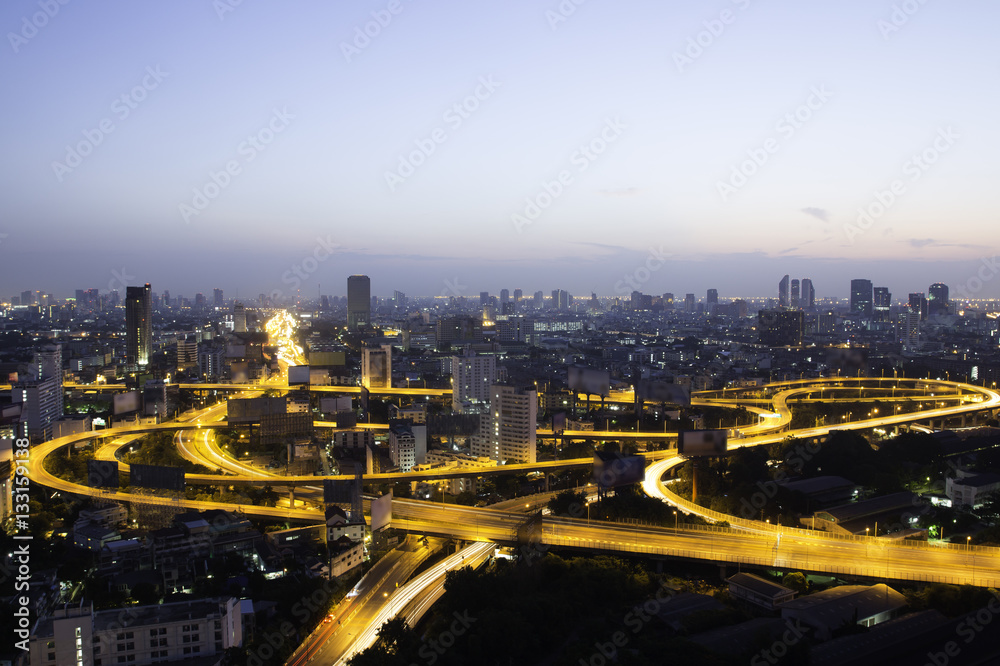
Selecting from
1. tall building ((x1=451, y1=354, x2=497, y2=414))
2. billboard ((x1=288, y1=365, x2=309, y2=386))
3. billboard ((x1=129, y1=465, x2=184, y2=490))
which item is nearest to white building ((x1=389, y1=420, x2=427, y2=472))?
billboard ((x1=129, y1=465, x2=184, y2=490))

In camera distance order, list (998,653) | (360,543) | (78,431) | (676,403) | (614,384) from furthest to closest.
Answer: (614,384)
(676,403)
(78,431)
(360,543)
(998,653)

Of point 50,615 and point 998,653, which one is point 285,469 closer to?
point 50,615

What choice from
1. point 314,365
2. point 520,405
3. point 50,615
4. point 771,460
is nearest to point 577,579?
point 50,615

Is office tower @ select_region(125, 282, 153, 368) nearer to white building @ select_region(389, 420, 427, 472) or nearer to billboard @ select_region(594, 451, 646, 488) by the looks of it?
white building @ select_region(389, 420, 427, 472)

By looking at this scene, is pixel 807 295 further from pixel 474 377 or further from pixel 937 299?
pixel 474 377

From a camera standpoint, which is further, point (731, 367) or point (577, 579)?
point (731, 367)

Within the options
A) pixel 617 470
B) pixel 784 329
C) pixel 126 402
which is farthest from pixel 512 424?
pixel 784 329

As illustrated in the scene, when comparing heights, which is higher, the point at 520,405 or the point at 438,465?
the point at 520,405

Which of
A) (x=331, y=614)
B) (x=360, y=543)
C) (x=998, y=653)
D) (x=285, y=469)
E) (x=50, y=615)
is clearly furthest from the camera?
(x=285, y=469)
